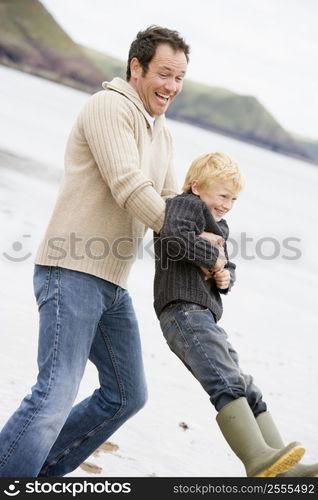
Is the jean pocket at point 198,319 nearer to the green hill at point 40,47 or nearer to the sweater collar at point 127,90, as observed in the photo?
the sweater collar at point 127,90

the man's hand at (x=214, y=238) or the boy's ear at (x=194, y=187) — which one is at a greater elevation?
the boy's ear at (x=194, y=187)

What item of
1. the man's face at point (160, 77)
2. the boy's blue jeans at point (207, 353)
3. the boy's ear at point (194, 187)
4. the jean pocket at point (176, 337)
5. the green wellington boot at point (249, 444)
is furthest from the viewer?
the boy's ear at point (194, 187)

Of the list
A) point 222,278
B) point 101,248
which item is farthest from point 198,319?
point 101,248

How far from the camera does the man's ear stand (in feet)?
12.1

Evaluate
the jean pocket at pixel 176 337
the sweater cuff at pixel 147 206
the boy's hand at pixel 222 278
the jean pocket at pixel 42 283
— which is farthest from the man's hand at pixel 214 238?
the jean pocket at pixel 42 283

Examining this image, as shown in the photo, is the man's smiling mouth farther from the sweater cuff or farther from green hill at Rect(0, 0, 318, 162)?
green hill at Rect(0, 0, 318, 162)

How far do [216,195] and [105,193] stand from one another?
52 cm

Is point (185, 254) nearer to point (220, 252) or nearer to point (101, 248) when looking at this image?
point (220, 252)

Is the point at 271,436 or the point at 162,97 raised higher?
the point at 162,97

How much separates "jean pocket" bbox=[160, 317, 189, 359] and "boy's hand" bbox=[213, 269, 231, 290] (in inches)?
10.8

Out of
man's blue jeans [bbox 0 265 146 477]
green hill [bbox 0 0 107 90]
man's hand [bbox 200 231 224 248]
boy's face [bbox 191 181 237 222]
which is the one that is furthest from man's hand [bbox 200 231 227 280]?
green hill [bbox 0 0 107 90]

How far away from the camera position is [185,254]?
3498 mm

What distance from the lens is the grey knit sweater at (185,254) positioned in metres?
3.47
